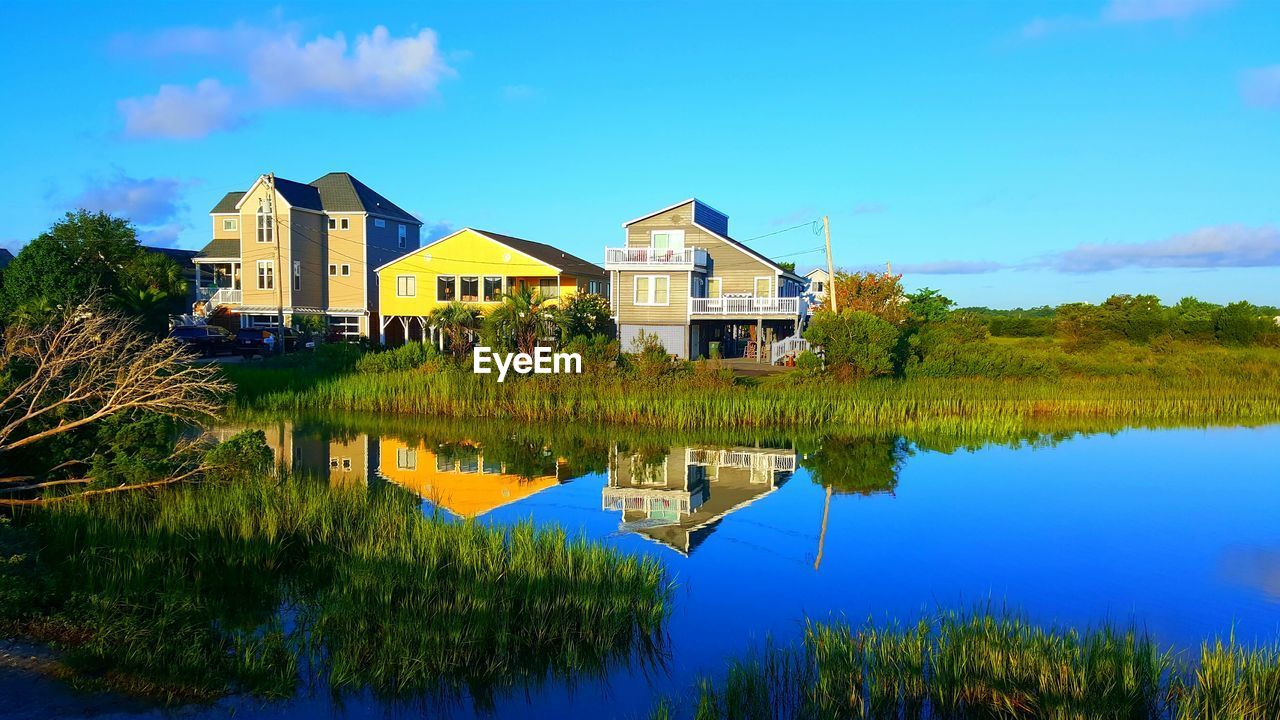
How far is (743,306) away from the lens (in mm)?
41188

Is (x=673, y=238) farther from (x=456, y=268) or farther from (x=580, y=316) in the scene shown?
(x=456, y=268)

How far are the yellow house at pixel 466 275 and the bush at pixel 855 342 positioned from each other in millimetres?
17593

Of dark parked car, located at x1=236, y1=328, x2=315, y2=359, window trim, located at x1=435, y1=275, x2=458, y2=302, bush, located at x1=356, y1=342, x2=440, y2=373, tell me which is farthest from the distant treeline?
dark parked car, located at x1=236, y1=328, x2=315, y2=359

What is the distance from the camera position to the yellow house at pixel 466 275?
1775 inches

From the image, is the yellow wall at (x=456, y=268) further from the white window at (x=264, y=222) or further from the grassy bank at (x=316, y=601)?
the grassy bank at (x=316, y=601)

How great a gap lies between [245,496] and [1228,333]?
55.3 meters

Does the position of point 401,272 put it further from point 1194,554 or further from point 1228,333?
point 1228,333

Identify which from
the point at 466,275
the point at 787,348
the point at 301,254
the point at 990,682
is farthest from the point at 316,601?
the point at 301,254

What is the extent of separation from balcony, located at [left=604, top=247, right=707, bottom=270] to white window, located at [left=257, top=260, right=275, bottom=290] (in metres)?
20.3

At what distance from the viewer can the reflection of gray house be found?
1413 cm

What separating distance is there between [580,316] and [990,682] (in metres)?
26.9

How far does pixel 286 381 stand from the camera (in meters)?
29.9

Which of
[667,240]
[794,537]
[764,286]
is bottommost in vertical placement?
[794,537]

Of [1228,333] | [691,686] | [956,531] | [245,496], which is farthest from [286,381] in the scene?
[1228,333]
